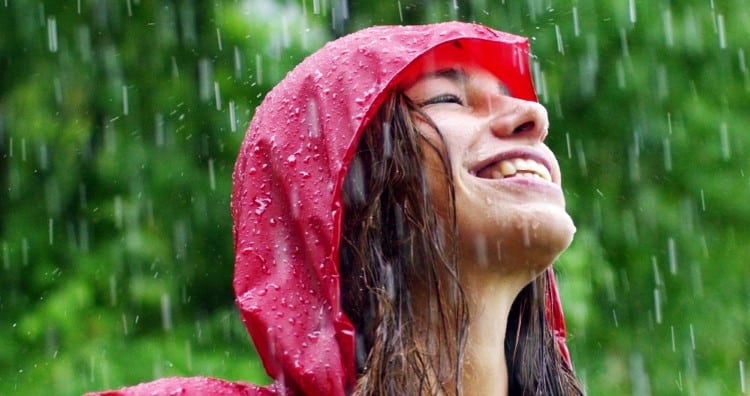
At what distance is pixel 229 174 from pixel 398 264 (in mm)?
2450

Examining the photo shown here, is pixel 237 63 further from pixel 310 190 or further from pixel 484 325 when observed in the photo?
pixel 484 325

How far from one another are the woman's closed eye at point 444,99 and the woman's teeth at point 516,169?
0.19 metres

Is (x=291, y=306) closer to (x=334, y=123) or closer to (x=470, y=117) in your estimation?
(x=334, y=123)

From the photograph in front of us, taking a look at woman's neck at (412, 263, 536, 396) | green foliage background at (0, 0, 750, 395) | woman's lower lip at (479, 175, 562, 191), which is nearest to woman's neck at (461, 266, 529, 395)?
woman's neck at (412, 263, 536, 396)

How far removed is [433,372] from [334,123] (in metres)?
0.53

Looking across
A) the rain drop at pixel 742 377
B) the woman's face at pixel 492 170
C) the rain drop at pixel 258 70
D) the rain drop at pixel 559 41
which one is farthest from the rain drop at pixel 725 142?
the woman's face at pixel 492 170

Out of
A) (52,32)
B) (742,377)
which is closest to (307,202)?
(52,32)

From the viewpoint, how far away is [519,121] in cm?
247

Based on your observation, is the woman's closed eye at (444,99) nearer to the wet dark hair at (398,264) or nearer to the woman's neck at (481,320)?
the wet dark hair at (398,264)

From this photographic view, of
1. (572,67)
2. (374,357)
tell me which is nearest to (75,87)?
(572,67)

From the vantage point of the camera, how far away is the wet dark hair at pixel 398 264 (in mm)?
2303

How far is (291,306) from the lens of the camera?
234 centimetres

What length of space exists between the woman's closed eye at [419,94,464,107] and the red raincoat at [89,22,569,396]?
81mm

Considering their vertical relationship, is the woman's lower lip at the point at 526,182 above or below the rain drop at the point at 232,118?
above
